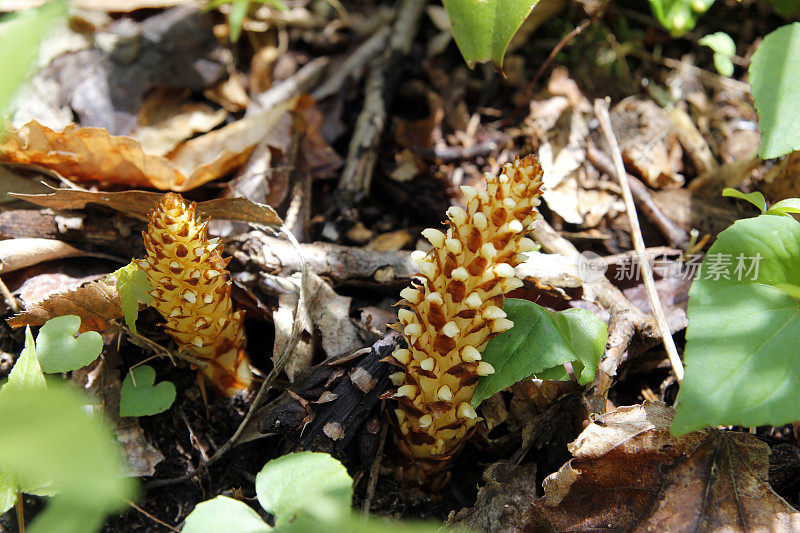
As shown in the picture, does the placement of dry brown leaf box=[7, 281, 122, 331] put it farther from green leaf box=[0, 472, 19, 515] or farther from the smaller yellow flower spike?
green leaf box=[0, 472, 19, 515]

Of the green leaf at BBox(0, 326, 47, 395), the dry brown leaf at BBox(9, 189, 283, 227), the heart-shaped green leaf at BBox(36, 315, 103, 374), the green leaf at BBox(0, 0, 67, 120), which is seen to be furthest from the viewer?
the dry brown leaf at BBox(9, 189, 283, 227)

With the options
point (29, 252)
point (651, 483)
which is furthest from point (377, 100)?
point (651, 483)

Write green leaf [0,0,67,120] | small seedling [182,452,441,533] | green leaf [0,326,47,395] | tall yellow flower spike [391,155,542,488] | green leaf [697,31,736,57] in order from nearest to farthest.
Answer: green leaf [0,0,67,120] → small seedling [182,452,441,533] → tall yellow flower spike [391,155,542,488] → green leaf [0,326,47,395] → green leaf [697,31,736,57]

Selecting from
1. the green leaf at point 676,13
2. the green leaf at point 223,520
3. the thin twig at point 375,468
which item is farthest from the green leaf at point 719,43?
the green leaf at point 223,520

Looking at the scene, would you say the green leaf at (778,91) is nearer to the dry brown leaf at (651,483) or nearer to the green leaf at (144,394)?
the dry brown leaf at (651,483)

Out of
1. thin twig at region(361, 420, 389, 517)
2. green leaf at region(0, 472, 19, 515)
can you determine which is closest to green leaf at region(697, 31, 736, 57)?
thin twig at region(361, 420, 389, 517)
